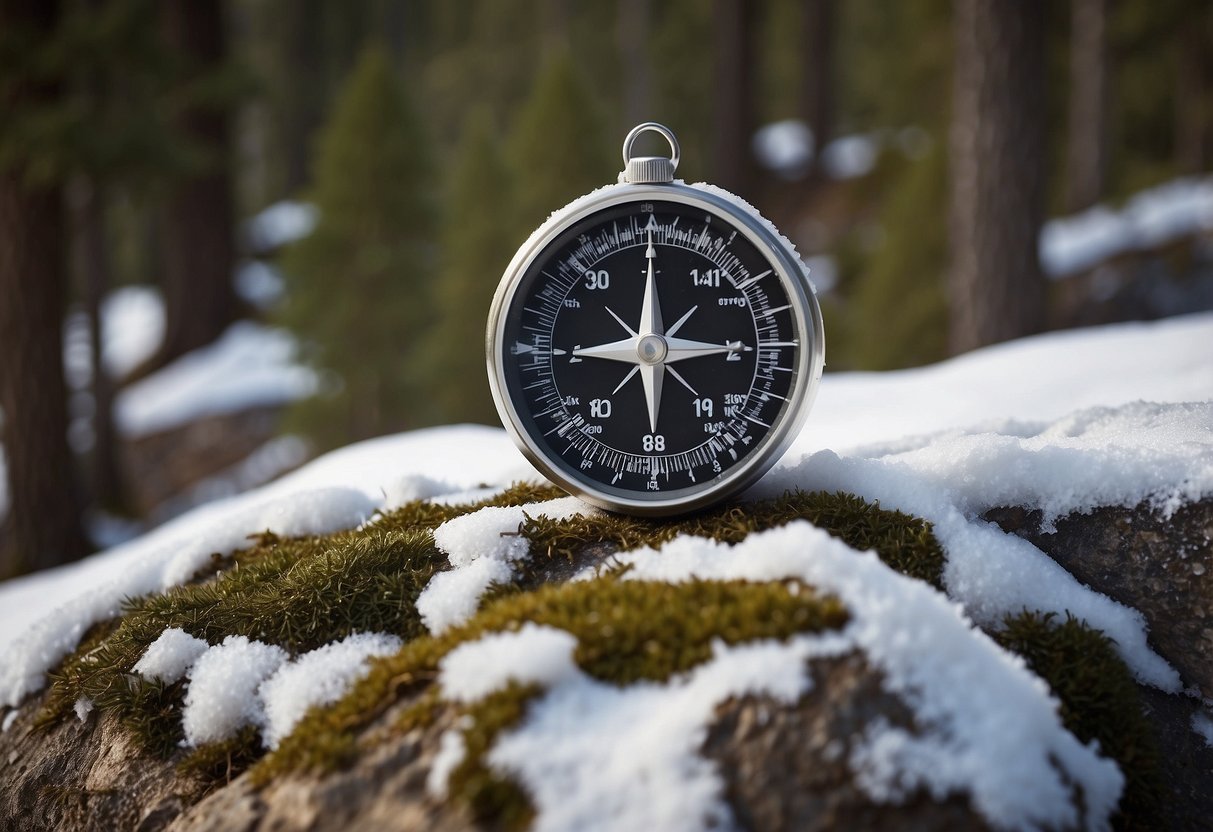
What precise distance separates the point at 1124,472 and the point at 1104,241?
10636mm

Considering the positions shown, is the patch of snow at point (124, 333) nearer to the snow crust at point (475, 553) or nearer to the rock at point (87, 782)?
the rock at point (87, 782)

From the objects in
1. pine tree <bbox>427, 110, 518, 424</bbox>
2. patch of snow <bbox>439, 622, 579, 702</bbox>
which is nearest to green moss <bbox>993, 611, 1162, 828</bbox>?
patch of snow <bbox>439, 622, 579, 702</bbox>

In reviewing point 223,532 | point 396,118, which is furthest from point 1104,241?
point 223,532

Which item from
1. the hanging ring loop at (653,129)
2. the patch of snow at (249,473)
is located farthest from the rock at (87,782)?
the patch of snow at (249,473)

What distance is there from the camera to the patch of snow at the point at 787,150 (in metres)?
22.8

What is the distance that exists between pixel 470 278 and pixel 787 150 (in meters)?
13.1

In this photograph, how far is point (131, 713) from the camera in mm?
2582

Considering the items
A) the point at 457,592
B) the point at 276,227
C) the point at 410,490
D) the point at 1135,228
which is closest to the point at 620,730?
the point at 457,592

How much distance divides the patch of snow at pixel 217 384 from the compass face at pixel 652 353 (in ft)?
42.6

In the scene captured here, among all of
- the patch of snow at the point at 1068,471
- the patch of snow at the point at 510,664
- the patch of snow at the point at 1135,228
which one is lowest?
the patch of snow at the point at 510,664

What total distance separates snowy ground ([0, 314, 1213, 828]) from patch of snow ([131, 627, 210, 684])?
106 mm

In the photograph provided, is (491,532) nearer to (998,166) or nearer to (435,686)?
(435,686)

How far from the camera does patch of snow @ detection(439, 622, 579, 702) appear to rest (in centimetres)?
196

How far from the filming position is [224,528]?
11.6 feet
